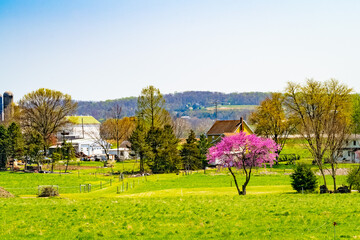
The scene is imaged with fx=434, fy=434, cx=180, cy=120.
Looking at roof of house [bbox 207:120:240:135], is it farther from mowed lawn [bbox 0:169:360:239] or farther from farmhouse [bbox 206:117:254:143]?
mowed lawn [bbox 0:169:360:239]

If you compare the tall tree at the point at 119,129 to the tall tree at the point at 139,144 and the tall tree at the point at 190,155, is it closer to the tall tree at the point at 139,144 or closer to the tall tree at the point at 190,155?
the tall tree at the point at 190,155

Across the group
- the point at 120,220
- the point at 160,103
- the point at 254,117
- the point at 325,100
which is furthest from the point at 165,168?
the point at 120,220

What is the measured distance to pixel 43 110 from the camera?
8675cm

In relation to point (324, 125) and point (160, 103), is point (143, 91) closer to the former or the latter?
point (160, 103)

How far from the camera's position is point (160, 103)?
278ft

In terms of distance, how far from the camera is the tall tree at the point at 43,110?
86.7 m

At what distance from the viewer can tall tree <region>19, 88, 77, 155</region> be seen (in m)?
86.7

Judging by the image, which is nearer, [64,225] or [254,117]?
[64,225]

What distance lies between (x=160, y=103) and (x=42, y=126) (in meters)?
24.3

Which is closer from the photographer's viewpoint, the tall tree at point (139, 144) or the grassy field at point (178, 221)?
the grassy field at point (178, 221)

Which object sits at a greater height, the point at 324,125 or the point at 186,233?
the point at 324,125

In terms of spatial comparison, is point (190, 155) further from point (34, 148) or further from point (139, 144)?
point (34, 148)

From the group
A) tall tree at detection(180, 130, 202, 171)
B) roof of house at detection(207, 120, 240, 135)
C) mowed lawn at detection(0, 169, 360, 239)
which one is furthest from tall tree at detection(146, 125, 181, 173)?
mowed lawn at detection(0, 169, 360, 239)

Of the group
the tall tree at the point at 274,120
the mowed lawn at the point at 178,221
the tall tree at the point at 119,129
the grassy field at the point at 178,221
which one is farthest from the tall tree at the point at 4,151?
the mowed lawn at the point at 178,221
